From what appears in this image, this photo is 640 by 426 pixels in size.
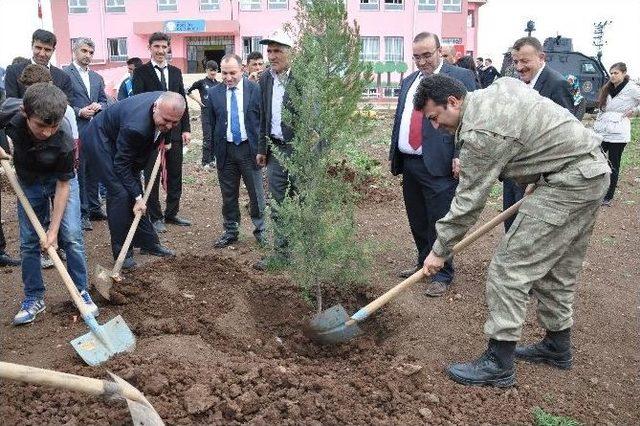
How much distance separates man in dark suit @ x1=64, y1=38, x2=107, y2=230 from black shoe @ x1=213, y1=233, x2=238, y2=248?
1762 mm

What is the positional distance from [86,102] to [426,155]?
452 cm

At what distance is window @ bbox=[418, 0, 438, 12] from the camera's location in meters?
33.7

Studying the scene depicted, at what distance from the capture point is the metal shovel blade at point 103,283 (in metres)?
4.49

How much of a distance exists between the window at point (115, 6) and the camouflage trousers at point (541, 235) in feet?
116

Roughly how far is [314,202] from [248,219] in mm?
3556

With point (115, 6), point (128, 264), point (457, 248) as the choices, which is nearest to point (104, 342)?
point (128, 264)

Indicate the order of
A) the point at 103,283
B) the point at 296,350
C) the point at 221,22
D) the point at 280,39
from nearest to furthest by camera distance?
the point at 296,350, the point at 103,283, the point at 280,39, the point at 221,22

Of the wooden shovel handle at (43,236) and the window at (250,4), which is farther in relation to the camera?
the window at (250,4)

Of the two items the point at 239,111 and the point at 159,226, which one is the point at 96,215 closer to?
the point at 159,226

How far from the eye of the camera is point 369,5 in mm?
33250

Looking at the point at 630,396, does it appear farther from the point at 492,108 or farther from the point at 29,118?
the point at 29,118

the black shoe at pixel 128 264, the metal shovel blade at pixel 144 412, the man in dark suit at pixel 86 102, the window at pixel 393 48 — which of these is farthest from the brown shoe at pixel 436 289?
the window at pixel 393 48

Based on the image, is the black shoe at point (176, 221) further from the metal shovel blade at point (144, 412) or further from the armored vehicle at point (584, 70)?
the armored vehicle at point (584, 70)

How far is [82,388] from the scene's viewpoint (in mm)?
2516
